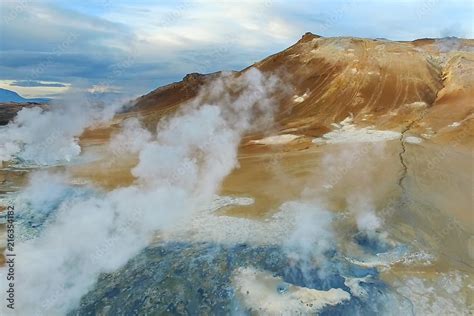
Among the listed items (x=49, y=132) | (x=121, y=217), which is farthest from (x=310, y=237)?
(x=49, y=132)

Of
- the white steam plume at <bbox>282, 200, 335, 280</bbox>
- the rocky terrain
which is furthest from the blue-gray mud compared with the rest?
the white steam plume at <bbox>282, 200, 335, 280</bbox>

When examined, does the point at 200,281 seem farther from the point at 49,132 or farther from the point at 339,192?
the point at 49,132

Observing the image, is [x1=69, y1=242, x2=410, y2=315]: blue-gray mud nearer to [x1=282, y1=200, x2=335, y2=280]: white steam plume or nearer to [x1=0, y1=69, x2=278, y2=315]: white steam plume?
[x1=282, y1=200, x2=335, y2=280]: white steam plume

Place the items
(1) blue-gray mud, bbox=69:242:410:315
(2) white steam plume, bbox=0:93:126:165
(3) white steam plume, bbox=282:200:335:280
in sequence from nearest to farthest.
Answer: (1) blue-gray mud, bbox=69:242:410:315 → (3) white steam plume, bbox=282:200:335:280 → (2) white steam plume, bbox=0:93:126:165

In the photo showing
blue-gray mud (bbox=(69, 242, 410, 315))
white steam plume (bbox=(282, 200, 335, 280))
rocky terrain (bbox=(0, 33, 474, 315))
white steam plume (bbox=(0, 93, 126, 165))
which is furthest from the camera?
white steam plume (bbox=(0, 93, 126, 165))

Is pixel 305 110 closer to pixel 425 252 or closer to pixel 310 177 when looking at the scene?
pixel 310 177

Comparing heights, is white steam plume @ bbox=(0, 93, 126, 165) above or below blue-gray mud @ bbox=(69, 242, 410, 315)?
above
